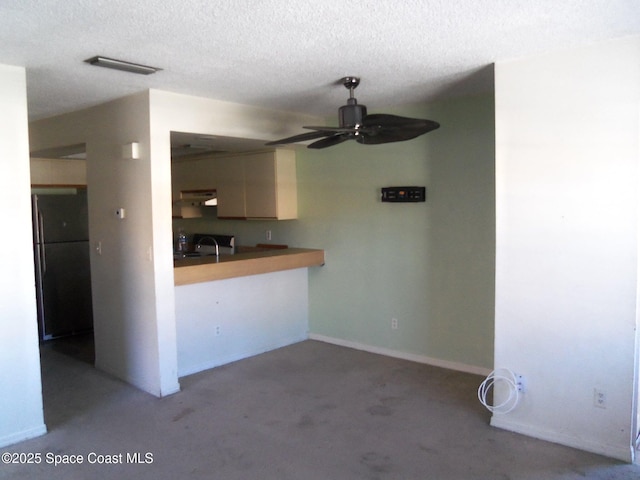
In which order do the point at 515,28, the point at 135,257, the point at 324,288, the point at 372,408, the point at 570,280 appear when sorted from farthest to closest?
the point at 324,288, the point at 135,257, the point at 372,408, the point at 570,280, the point at 515,28

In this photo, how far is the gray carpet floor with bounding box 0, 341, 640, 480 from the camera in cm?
285

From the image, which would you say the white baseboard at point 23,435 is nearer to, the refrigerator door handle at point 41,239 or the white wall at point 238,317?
the white wall at point 238,317

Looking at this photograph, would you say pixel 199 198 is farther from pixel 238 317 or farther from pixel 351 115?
pixel 351 115

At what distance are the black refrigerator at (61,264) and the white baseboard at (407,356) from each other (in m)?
2.78

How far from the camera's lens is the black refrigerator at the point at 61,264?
557 centimetres

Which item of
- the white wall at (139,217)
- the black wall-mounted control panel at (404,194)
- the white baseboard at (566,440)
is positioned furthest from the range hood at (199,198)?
the white baseboard at (566,440)

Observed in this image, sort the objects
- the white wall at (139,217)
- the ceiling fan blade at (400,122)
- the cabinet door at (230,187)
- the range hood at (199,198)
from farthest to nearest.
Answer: the range hood at (199,198), the cabinet door at (230,187), the white wall at (139,217), the ceiling fan blade at (400,122)

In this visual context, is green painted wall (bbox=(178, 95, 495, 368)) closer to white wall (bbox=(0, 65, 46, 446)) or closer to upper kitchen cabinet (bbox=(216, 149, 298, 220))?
upper kitchen cabinet (bbox=(216, 149, 298, 220))

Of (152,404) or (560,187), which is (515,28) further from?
(152,404)

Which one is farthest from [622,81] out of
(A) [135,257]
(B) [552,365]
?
(A) [135,257]

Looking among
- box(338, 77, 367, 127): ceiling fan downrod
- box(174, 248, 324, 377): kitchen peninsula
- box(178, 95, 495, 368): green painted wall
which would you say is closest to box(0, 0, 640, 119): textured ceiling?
box(338, 77, 367, 127): ceiling fan downrod

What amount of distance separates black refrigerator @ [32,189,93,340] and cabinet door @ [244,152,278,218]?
199 cm

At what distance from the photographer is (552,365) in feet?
10.4

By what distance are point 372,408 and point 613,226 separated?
2.04m
